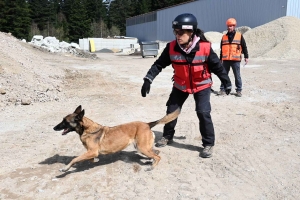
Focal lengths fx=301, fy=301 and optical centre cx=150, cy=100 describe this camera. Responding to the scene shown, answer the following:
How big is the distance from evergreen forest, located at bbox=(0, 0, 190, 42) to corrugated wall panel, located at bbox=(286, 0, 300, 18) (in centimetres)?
4525

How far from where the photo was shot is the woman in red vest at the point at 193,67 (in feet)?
14.0

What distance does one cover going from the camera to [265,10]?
3088 cm

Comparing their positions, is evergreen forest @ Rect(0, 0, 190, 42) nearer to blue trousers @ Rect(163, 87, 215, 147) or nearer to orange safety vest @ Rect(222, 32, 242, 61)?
orange safety vest @ Rect(222, 32, 242, 61)

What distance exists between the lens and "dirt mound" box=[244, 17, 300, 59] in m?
22.1

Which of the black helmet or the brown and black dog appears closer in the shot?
the black helmet

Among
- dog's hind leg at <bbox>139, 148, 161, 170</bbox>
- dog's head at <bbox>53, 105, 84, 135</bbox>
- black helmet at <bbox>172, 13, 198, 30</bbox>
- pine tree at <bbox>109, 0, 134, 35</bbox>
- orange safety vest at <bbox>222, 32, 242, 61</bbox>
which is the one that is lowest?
dog's hind leg at <bbox>139, 148, 161, 170</bbox>

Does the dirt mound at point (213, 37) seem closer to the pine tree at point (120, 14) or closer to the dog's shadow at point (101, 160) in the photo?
the dog's shadow at point (101, 160)

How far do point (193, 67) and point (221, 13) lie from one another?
3569cm

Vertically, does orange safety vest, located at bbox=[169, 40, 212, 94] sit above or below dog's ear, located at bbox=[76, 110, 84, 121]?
above

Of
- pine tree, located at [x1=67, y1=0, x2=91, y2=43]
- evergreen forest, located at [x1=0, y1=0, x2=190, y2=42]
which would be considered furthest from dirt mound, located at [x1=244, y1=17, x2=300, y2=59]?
pine tree, located at [x1=67, y1=0, x2=91, y2=43]

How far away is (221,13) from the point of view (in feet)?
123

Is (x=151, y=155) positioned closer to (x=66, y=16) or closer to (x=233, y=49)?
(x=233, y=49)

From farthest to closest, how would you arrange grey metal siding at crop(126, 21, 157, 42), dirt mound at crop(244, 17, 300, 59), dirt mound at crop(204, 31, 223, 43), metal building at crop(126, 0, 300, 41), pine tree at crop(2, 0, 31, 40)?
grey metal siding at crop(126, 21, 157, 42), pine tree at crop(2, 0, 31, 40), dirt mound at crop(204, 31, 223, 43), metal building at crop(126, 0, 300, 41), dirt mound at crop(244, 17, 300, 59)

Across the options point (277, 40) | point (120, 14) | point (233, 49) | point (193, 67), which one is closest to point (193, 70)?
point (193, 67)
